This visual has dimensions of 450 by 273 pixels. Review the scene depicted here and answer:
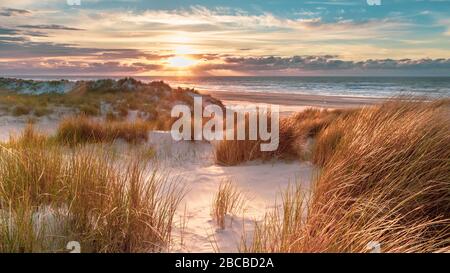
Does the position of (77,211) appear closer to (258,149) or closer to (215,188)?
(215,188)

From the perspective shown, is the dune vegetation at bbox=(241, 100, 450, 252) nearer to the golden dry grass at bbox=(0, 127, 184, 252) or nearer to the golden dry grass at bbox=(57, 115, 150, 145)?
the golden dry grass at bbox=(0, 127, 184, 252)

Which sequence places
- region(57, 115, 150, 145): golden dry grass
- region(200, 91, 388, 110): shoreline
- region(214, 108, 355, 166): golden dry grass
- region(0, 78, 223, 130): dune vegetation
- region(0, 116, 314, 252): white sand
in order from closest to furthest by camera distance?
region(0, 116, 314, 252): white sand, region(214, 108, 355, 166): golden dry grass, region(57, 115, 150, 145): golden dry grass, region(0, 78, 223, 130): dune vegetation, region(200, 91, 388, 110): shoreline

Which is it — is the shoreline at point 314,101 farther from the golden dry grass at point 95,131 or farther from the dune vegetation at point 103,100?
the golden dry grass at point 95,131

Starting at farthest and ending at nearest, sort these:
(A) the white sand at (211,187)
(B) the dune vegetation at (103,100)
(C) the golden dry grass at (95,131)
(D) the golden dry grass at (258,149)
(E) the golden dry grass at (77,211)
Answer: (B) the dune vegetation at (103,100) < (C) the golden dry grass at (95,131) < (D) the golden dry grass at (258,149) < (A) the white sand at (211,187) < (E) the golden dry grass at (77,211)

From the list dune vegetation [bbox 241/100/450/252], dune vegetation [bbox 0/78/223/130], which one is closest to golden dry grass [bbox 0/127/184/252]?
dune vegetation [bbox 241/100/450/252]

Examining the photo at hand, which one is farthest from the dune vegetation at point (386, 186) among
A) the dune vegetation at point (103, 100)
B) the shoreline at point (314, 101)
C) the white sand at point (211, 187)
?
the shoreline at point (314, 101)

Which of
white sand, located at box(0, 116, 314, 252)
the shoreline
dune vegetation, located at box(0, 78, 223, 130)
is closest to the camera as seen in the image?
white sand, located at box(0, 116, 314, 252)

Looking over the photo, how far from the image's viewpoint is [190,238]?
115 inches

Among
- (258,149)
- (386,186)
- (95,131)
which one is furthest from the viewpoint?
(95,131)

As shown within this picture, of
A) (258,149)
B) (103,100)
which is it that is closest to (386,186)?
(258,149)

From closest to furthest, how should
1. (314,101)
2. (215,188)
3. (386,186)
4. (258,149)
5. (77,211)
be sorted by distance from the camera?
(77,211)
(386,186)
(215,188)
(258,149)
(314,101)

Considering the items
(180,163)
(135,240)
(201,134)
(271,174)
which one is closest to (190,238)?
(135,240)

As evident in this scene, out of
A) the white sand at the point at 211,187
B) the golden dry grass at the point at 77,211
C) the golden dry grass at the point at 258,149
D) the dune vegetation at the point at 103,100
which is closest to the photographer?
the golden dry grass at the point at 77,211
